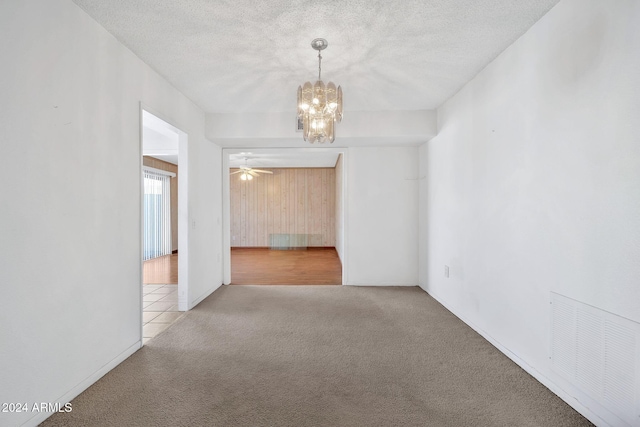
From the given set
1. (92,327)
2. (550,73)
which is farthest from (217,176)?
(550,73)

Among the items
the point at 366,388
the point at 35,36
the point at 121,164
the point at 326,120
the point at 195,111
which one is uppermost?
the point at 195,111

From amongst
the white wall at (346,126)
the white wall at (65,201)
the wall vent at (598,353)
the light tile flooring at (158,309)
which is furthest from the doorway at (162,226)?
the wall vent at (598,353)

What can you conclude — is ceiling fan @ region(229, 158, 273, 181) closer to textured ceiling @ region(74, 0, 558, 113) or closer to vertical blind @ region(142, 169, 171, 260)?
vertical blind @ region(142, 169, 171, 260)

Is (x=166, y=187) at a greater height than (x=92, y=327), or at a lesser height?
greater

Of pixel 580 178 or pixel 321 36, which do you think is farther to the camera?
pixel 321 36

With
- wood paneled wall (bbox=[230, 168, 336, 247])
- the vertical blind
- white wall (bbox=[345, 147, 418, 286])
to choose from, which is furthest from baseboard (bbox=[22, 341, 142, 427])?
wood paneled wall (bbox=[230, 168, 336, 247])

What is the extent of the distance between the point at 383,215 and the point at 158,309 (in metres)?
3.33

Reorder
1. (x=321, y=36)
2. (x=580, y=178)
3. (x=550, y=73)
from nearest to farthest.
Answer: (x=580, y=178) < (x=550, y=73) < (x=321, y=36)

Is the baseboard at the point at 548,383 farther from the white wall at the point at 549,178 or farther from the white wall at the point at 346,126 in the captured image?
the white wall at the point at 346,126

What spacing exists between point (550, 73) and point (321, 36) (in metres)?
1.59

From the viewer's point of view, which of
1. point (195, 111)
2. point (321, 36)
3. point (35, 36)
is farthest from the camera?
point (195, 111)

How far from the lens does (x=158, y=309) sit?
3607 mm

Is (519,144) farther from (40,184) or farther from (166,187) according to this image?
(166,187)

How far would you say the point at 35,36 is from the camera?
163cm
